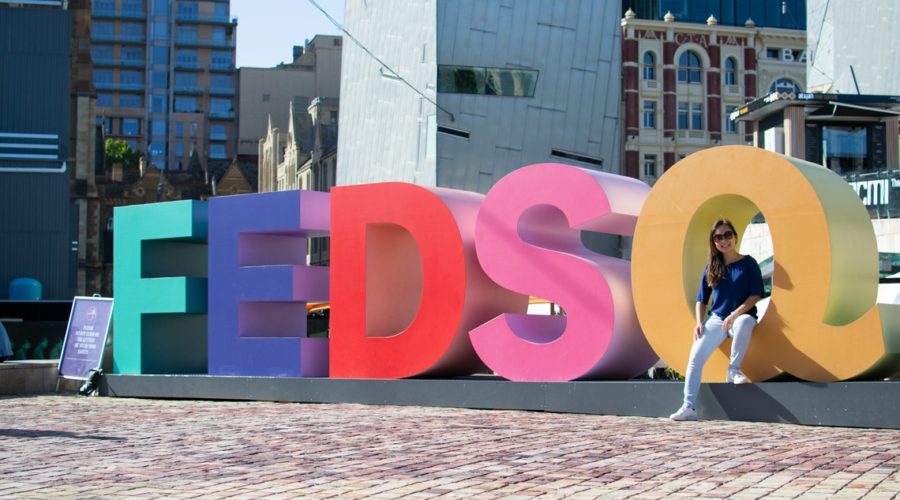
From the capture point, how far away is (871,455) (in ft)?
29.3

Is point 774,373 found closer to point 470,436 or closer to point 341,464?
point 470,436

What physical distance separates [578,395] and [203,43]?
115969 mm

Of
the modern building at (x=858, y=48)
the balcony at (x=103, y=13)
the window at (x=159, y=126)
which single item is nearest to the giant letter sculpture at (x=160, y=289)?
the modern building at (x=858, y=48)

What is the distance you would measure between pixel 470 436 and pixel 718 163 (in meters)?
4.07

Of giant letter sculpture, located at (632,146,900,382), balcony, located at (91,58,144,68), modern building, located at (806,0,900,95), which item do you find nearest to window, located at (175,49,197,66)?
balcony, located at (91,58,144,68)

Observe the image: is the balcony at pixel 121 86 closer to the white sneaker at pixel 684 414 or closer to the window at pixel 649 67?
the window at pixel 649 67

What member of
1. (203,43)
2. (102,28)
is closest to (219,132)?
(203,43)

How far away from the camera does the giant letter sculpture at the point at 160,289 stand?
57.9 feet

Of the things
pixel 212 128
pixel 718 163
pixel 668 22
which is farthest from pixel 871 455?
pixel 212 128

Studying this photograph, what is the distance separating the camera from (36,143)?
175ft

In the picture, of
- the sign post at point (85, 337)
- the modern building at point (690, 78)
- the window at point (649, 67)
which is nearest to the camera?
Answer: the sign post at point (85, 337)

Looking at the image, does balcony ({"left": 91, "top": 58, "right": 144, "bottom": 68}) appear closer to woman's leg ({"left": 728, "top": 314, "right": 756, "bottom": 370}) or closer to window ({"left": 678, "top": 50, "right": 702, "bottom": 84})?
window ({"left": 678, "top": 50, "right": 702, "bottom": 84})

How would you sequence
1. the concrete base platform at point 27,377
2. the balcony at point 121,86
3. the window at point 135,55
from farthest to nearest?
the window at point 135,55 → the balcony at point 121,86 → the concrete base platform at point 27,377

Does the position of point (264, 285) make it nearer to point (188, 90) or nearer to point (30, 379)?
point (30, 379)
